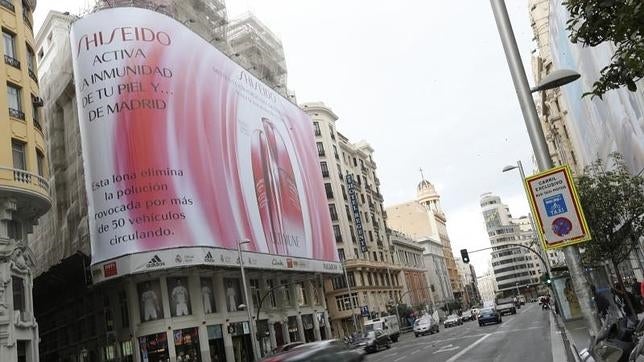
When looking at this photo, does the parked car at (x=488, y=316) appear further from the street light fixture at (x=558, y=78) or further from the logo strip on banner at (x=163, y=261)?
the street light fixture at (x=558, y=78)

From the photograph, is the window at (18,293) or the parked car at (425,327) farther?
the parked car at (425,327)

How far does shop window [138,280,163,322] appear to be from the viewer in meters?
40.1

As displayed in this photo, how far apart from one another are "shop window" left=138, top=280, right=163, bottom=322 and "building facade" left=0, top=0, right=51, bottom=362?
11.9 meters

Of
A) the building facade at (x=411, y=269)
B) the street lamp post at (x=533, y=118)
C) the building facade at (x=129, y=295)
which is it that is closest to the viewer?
the street lamp post at (x=533, y=118)

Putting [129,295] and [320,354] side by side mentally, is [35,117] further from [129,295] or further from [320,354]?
[320,354]

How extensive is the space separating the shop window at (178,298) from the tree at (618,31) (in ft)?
124

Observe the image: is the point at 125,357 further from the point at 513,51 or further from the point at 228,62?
the point at 513,51

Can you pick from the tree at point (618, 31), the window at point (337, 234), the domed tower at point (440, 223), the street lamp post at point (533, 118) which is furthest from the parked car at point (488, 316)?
the domed tower at point (440, 223)

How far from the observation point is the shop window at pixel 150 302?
4009cm

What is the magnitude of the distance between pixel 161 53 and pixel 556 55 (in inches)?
1196

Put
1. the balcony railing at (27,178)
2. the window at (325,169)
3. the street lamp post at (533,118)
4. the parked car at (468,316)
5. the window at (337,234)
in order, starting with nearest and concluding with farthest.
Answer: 1. the street lamp post at (533,118)
2. the balcony railing at (27,178)
3. the window at (337,234)
4. the window at (325,169)
5. the parked car at (468,316)

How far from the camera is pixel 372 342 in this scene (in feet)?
136

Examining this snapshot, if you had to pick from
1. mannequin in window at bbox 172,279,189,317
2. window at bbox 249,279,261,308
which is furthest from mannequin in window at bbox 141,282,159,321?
window at bbox 249,279,261,308

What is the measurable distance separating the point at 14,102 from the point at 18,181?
477 centimetres
